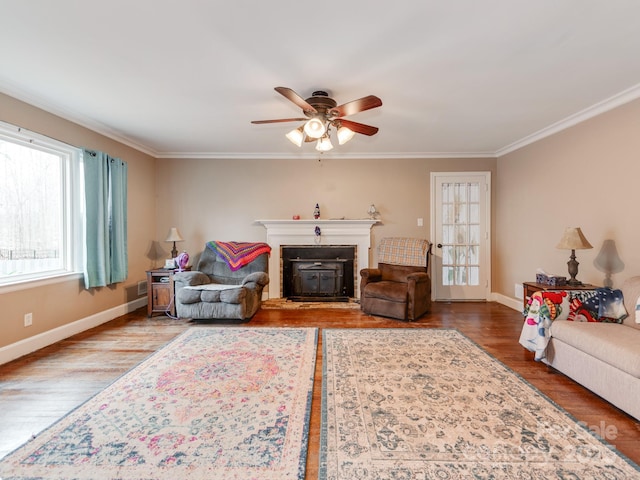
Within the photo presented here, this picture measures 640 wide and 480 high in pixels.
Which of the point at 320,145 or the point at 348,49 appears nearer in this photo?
the point at 348,49

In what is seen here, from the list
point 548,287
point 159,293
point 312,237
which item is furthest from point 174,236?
point 548,287

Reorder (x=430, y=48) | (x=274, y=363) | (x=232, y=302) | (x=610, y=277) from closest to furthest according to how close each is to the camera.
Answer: (x=430, y=48) → (x=274, y=363) → (x=610, y=277) → (x=232, y=302)

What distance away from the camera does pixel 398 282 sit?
4.43 meters

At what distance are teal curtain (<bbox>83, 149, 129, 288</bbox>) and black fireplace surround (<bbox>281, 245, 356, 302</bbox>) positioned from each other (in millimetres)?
2271

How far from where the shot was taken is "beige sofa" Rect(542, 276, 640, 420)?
1902 mm

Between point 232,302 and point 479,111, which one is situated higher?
point 479,111

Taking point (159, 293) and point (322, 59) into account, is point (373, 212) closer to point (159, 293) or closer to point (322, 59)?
point (322, 59)

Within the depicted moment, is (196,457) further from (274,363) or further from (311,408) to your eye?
(274,363)

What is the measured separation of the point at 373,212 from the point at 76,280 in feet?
13.2


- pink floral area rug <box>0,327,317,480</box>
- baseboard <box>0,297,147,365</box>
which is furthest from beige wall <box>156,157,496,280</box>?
pink floral area rug <box>0,327,317,480</box>

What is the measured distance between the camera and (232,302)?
3.74 m

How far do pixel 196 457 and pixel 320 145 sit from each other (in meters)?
2.57

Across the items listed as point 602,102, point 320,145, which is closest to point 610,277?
point 602,102

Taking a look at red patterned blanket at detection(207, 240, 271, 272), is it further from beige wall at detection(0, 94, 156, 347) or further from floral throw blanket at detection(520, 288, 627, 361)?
floral throw blanket at detection(520, 288, 627, 361)
